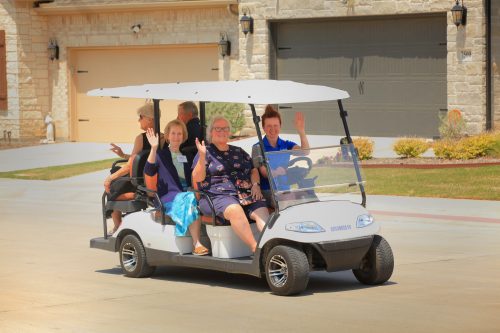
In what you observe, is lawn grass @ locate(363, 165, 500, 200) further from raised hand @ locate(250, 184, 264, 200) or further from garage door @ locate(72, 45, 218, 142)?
garage door @ locate(72, 45, 218, 142)

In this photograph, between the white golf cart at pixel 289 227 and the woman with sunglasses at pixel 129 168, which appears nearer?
the white golf cart at pixel 289 227

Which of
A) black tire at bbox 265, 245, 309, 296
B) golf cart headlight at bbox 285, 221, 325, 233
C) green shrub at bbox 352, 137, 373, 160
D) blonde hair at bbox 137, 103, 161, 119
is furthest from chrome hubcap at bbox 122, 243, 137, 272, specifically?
green shrub at bbox 352, 137, 373, 160

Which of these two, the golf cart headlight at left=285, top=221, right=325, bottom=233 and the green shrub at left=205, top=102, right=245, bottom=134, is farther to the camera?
the green shrub at left=205, top=102, right=245, bottom=134

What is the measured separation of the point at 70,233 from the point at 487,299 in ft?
20.5

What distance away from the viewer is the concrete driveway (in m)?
9.10

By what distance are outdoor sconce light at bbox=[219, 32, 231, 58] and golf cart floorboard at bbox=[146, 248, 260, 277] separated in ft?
56.4

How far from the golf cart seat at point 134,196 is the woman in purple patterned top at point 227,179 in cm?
89

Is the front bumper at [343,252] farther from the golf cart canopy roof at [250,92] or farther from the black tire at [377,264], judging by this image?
the golf cart canopy roof at [250,92]

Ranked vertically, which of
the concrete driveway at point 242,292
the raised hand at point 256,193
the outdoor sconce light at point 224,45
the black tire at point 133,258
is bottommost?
the concrete driveway at point 242,292

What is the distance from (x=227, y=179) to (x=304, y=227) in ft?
3.36

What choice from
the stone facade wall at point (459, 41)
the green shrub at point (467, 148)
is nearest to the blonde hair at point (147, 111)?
the green shrub at point (467, 148)

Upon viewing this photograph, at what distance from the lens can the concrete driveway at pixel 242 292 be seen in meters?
9.10

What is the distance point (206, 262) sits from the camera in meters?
11.0

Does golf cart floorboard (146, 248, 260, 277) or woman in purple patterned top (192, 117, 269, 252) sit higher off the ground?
woman in purple patterned top (192, 117, 269, 252)
